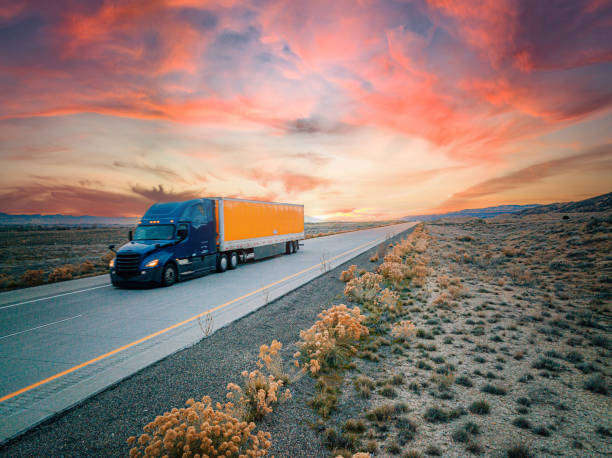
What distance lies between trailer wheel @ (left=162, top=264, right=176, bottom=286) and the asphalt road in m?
0.49

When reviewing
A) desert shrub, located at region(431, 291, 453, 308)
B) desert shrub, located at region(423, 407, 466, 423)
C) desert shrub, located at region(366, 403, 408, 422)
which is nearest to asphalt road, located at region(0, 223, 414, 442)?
desert shrub, located at region(366, 403, 408, 422)

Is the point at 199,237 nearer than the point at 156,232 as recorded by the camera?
No

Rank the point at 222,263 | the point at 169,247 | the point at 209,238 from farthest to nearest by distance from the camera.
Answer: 1. the point at 222,263
2. the point at 209,238
3. the point at 169,247

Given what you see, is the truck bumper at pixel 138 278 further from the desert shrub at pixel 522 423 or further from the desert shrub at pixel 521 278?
the desert shrub at pixel 521 278

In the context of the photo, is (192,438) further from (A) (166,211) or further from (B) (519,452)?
(A) (166,211)

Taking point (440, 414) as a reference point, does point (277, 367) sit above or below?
above

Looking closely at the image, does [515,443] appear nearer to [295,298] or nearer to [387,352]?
[387,352]

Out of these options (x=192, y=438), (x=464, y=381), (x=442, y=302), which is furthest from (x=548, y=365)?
(x=192, y=438)

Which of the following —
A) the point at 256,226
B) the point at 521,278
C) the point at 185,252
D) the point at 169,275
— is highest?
the point at 256,226

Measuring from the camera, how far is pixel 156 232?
41.5 ft

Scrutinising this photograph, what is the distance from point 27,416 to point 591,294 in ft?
47.0

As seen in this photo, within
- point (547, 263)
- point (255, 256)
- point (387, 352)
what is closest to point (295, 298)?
point (387, 352)

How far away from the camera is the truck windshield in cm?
1245

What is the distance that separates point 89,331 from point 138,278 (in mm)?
4290
